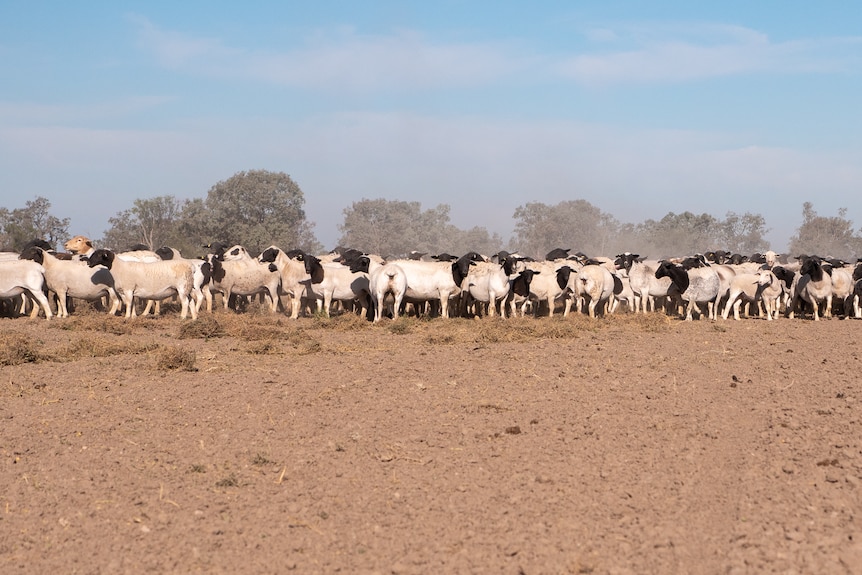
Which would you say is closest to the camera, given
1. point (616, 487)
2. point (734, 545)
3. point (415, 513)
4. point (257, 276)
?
point (734, 545)

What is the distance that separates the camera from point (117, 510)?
7.39m

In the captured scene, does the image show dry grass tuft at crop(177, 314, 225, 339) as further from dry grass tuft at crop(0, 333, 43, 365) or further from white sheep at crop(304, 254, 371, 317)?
white sheep at crop(304, 254, 371, 317)

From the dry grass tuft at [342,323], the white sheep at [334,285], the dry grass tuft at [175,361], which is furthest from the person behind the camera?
the white sheep at [334,285]

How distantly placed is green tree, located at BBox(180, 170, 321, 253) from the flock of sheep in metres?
59.8

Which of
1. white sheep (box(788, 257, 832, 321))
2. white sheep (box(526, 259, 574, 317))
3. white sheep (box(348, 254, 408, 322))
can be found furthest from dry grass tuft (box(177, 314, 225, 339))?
white sheep (box(788, 257, 832, 321))

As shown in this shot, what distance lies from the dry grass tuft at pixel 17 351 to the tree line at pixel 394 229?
48.0 metres

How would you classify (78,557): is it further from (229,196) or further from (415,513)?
(229,196)

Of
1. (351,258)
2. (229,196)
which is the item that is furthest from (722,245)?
(351,258)

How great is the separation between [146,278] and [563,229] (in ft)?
393

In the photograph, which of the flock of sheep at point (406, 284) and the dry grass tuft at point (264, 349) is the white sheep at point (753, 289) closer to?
the flock of sheep at point (406, 284)

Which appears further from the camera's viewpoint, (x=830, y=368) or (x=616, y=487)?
(x=830, y=368)

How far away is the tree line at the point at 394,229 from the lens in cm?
8412

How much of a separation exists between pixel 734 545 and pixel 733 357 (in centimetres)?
994

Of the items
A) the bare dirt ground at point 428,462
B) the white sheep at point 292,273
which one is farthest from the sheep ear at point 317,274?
the bare dirt ground at point 428,462
